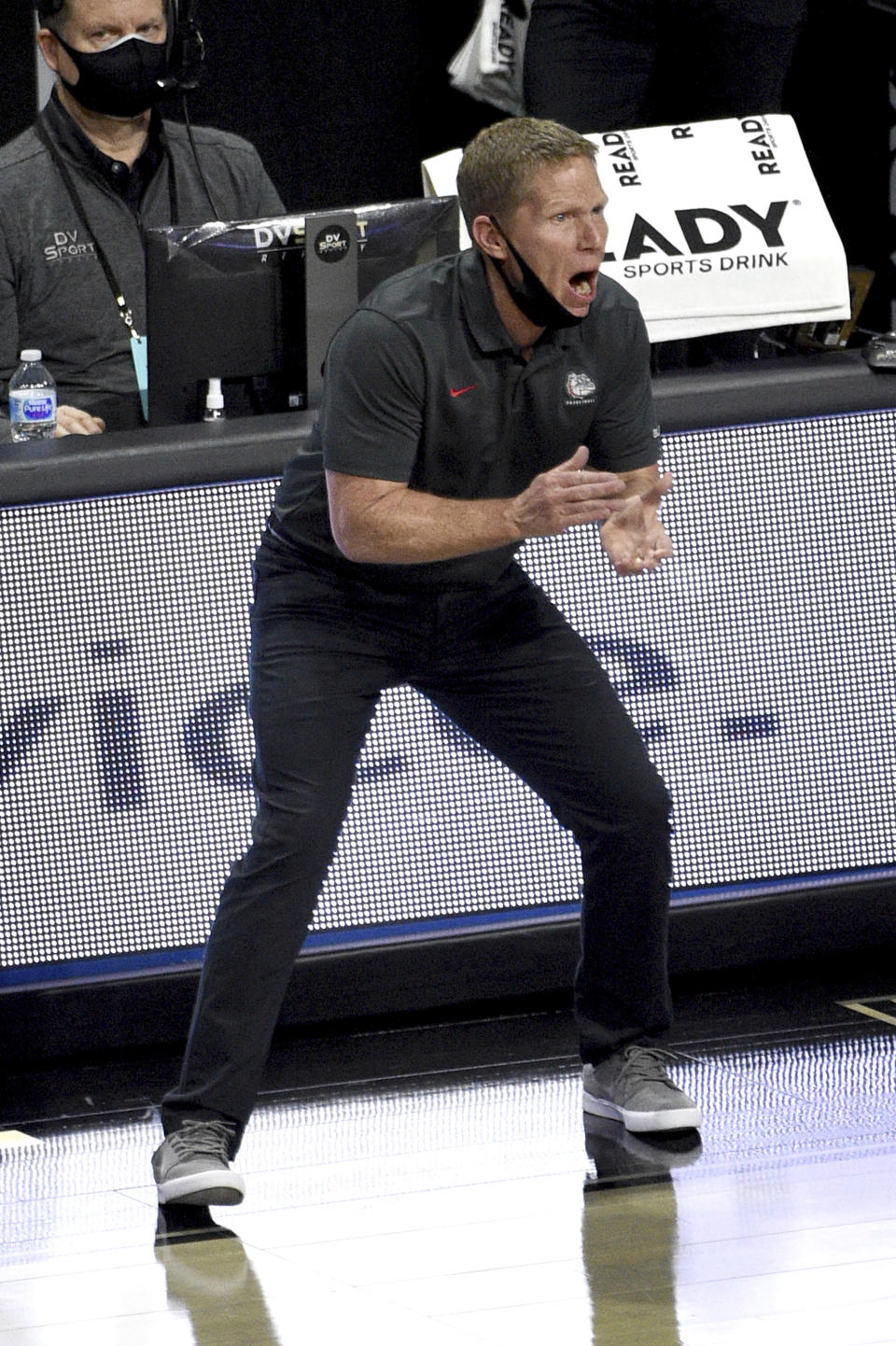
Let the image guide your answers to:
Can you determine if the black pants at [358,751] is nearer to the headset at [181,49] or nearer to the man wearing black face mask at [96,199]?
the man wearing black face mask at [96,199]

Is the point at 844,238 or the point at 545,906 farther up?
the point at 844,238

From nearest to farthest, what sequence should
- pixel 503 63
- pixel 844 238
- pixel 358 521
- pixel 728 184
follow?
pixel 358 521 < pixel 728 184 < pixel 503 63 < pixel 844 238

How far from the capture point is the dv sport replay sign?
15.1 ft

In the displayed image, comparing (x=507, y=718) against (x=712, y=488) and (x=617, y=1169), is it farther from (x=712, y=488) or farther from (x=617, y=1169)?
(x=712, y=488)

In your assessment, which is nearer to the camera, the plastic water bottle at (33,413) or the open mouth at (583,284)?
the open mouth at (583,284)

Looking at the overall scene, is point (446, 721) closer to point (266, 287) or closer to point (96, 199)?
point (266, 287)

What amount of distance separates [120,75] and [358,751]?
1970 millimetres

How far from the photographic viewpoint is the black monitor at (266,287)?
4.24 meters

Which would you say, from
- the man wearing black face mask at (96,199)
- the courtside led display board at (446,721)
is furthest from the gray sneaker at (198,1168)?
the man wearing black face mask at (96,199)

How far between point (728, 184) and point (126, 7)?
1.30 meters

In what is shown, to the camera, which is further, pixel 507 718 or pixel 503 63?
pixel 503 63

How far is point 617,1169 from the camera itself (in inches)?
136

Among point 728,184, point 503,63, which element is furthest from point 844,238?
point 728,184

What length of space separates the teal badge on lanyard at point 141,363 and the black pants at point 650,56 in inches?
52.9
